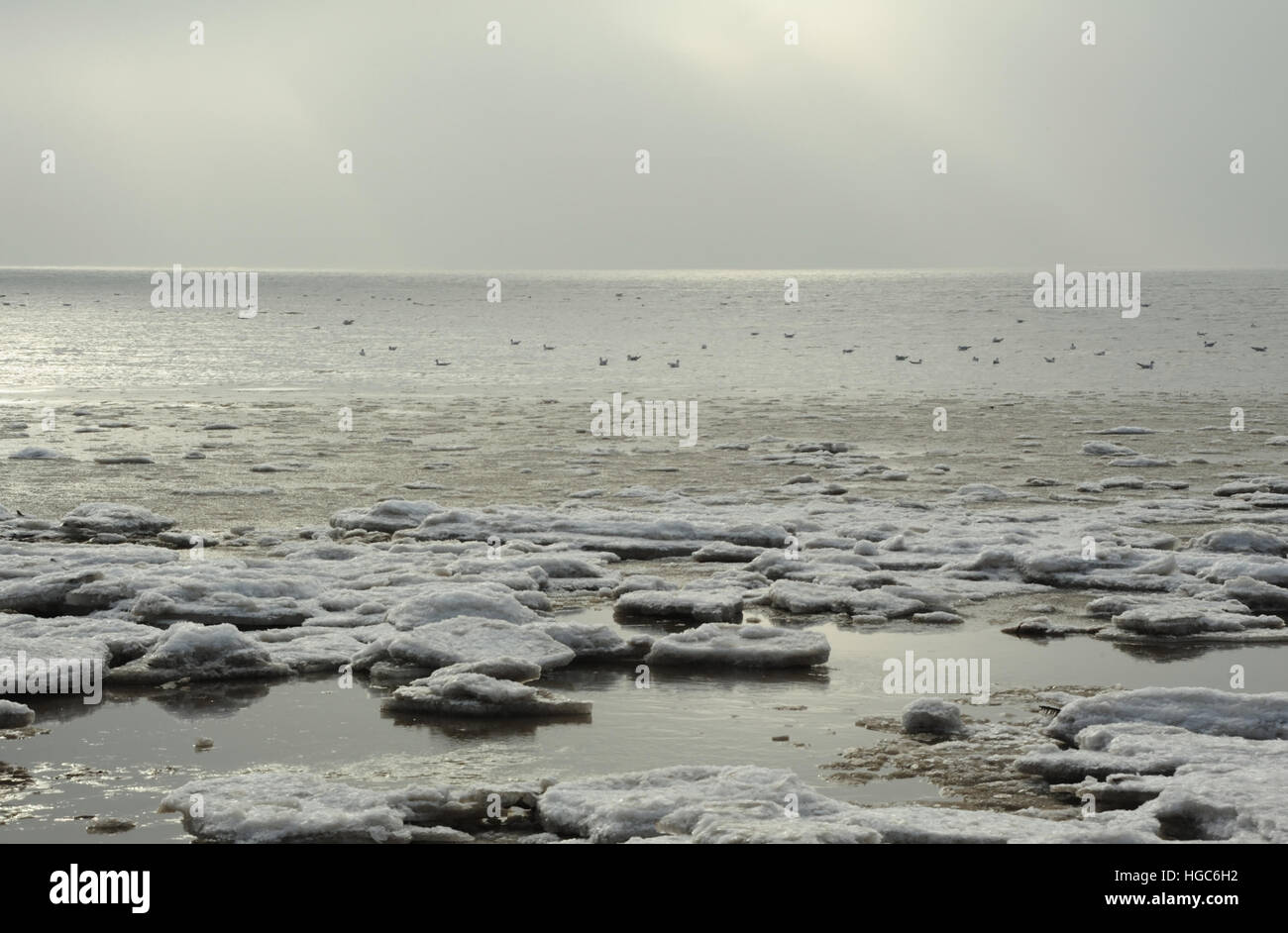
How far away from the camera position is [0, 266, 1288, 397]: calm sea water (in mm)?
35812

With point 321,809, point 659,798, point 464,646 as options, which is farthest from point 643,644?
point 321,809

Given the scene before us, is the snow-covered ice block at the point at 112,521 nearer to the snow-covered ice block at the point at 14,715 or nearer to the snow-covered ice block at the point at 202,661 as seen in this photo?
the snow-covered ice block at the point at 202,661

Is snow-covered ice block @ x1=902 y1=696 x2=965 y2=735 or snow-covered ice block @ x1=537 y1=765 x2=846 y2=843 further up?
snow-covered ice block @ x1=902 y1=696 x2=965 y2=735

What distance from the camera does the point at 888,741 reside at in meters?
7.21

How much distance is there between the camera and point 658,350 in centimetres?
5166

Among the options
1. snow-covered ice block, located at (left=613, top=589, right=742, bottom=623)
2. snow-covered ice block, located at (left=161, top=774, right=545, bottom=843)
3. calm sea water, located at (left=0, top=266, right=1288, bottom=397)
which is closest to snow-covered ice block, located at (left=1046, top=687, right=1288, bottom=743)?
snow-covered ice block, located at (left=613, top=589, right=742, bottom=623)

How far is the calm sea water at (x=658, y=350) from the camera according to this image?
35.8 metres

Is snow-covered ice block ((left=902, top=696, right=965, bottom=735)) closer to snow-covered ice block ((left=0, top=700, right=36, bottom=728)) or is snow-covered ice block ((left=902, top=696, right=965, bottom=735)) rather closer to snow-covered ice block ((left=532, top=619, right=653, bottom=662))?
snow-covered ice block ((left=532, top=619, right=653, bottom=662))

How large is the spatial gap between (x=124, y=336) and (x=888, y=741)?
57.3 metres

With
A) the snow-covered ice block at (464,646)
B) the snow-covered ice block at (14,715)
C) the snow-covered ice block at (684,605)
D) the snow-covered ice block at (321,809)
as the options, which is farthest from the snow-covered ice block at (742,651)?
the snow-covered ice block at (14,715)

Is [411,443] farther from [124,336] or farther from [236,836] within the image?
[124,336]

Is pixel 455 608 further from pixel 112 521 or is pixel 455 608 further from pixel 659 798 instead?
pixel 112 521

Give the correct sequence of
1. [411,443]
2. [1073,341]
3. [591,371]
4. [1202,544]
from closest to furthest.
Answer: [1202,544], [411,443], [591,371], [1073,341]

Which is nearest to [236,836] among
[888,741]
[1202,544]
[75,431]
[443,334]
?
[888,741]
